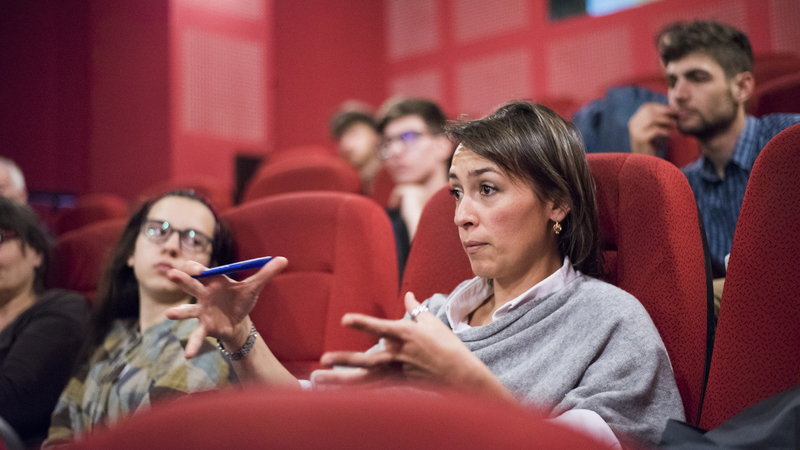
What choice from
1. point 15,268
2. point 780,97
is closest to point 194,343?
point 15,268

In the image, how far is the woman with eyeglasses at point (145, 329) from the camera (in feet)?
3.99

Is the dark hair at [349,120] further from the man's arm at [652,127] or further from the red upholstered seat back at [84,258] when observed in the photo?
the man's arm at [652,127]

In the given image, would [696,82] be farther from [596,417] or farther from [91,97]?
[91,97]

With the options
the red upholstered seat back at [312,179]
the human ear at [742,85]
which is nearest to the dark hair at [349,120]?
the red upholstered seat back at [312,179]

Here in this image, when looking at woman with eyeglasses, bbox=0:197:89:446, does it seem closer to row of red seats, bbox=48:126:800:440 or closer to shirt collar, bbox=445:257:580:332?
row of red seats, bbox=48:126:800:440

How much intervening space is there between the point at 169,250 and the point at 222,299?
17.5 inches

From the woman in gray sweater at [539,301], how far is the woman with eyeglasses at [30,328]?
0.72 metres

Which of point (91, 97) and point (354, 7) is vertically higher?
point (354, 7)

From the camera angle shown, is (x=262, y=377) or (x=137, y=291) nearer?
(x=262, y=377)

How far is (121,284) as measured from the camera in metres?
1.53

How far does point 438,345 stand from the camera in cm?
70

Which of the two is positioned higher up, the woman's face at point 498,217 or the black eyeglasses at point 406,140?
the black eyeglasses at point 406,140

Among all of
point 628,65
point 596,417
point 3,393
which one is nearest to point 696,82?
point 596,417

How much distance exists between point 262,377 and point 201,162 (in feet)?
10.9
